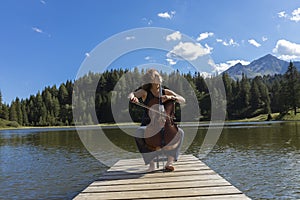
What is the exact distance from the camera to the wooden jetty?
4.63 m

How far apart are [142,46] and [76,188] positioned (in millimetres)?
6876

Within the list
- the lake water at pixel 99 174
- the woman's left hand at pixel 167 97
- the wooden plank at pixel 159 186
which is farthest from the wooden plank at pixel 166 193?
the lake water at pixel 99 174

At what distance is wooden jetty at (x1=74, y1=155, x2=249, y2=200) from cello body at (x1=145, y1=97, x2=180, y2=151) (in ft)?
2.12

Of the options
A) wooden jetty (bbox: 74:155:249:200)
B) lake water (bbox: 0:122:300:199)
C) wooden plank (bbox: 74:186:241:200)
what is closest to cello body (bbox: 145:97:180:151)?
wooden jetty (bbox: 74:155:249:200)

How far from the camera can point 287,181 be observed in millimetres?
12430

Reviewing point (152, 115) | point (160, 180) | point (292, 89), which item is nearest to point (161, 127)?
point (152, 115)

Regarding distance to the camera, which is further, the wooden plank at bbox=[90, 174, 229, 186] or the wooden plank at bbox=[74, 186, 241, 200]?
the wooden plank at bbox=[90, 174, 229, 186]

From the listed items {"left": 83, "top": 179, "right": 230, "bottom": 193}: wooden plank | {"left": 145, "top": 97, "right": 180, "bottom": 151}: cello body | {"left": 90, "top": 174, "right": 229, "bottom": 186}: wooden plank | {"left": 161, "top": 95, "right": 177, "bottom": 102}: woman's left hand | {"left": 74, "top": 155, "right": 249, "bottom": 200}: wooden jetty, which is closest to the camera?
{"left": 74, "top": 155, "right": 249, "bottom": 200}: wooden jetty

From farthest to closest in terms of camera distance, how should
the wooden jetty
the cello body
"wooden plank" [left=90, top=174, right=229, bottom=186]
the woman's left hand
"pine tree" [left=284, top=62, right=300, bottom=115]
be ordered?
"pine tree" [left=284, top=62, right=300, bottom=115], the woman's left hand, the cello body, "wooden plank" [left=90, top=174, right=229, bottom=186], the wooden jetty

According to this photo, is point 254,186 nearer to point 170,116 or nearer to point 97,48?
point 170,116

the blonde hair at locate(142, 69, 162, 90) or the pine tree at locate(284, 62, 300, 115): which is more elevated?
the pine tree at locate(284, 62, 300, 115)

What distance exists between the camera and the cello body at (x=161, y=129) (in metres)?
6.19

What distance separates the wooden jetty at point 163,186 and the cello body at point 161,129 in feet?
2.12

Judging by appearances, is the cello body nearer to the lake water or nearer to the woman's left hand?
the woman's left hand
